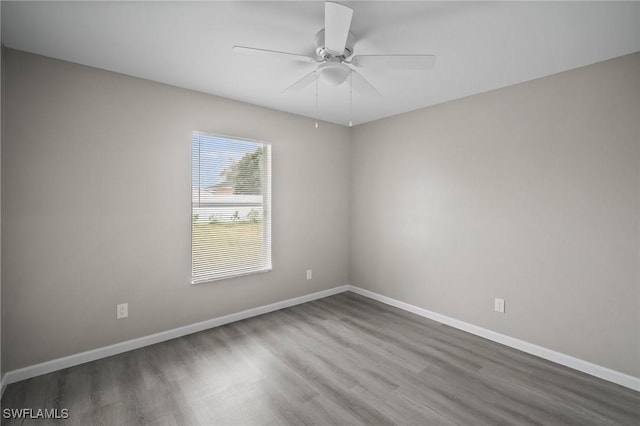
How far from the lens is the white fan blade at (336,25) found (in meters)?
1.50

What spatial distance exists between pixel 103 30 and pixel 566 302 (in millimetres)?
4100

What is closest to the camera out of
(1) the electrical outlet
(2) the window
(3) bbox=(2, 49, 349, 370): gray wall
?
(3) bbox=(2, 49, 349, 370): gray wall

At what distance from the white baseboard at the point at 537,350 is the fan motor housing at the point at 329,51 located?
2.90 meters

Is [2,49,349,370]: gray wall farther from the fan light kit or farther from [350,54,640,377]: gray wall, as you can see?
[350,54,640,377]: gray wall

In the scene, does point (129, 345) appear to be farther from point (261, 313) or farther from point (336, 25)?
point (336, 25)

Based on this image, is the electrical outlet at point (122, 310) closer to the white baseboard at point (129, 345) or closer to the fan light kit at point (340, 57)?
the white baseboard at point (129, 345)

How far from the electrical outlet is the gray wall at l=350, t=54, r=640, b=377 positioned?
2.96 metres

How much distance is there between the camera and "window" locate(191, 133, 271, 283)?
10.2 feet

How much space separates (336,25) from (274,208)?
93.5 inches

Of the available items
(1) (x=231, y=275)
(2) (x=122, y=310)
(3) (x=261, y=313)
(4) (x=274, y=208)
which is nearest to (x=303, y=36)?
(4) (x=274, y=208)

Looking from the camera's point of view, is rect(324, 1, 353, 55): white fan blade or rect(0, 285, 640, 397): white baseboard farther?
rect(0, 285, 640, 397): white baseboard

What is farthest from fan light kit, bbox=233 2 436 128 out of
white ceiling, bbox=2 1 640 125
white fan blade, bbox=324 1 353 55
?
white ceiling, bbox=2 1 640 125

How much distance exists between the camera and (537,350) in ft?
8.86

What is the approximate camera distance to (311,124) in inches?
160
